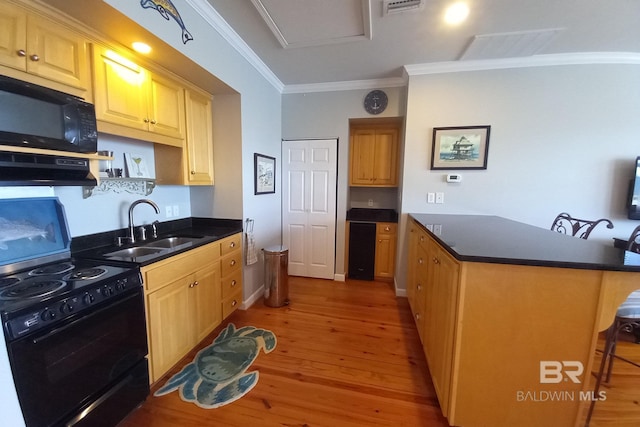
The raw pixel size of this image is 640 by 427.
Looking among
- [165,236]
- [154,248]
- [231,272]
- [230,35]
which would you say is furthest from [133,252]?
[230,35]

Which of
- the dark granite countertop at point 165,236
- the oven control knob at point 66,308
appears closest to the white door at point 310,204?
the dark granite countertop at point 165,236

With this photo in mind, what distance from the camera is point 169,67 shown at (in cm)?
197

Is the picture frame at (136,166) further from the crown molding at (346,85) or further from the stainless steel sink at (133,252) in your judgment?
the crown molding at (346,85)

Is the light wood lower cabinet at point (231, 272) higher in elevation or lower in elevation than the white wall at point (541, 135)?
lower

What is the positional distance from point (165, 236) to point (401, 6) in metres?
2.76

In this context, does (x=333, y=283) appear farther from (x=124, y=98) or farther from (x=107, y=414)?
(x=124, y=98)

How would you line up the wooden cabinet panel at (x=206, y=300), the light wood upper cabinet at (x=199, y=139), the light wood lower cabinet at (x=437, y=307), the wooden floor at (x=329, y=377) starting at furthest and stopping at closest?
the light wood upper cabinet at (x=199, y=139)
the wooden cabinet panel at (x=206, y=300)
the wooden floor at (x=329, y=377)
the light wood lower cabinet at (x=437, y=307)

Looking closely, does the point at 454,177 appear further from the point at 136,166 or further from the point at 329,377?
the point at 136,166

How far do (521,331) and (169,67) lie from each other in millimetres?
2999

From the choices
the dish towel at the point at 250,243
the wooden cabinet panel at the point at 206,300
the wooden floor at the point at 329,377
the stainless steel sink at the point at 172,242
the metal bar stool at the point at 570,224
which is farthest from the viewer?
the dish towel at the point at 250,243

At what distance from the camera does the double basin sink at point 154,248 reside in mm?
1731

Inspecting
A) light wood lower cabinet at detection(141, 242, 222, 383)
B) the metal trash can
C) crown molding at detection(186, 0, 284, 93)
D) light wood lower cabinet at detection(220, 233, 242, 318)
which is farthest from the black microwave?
the metal trash can

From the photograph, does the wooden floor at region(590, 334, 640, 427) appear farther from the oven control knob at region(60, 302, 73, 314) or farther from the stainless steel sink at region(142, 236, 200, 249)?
the stainless steel sink at region(142, 236, 200, 249)

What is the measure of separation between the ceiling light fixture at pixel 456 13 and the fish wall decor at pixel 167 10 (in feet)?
6.58
